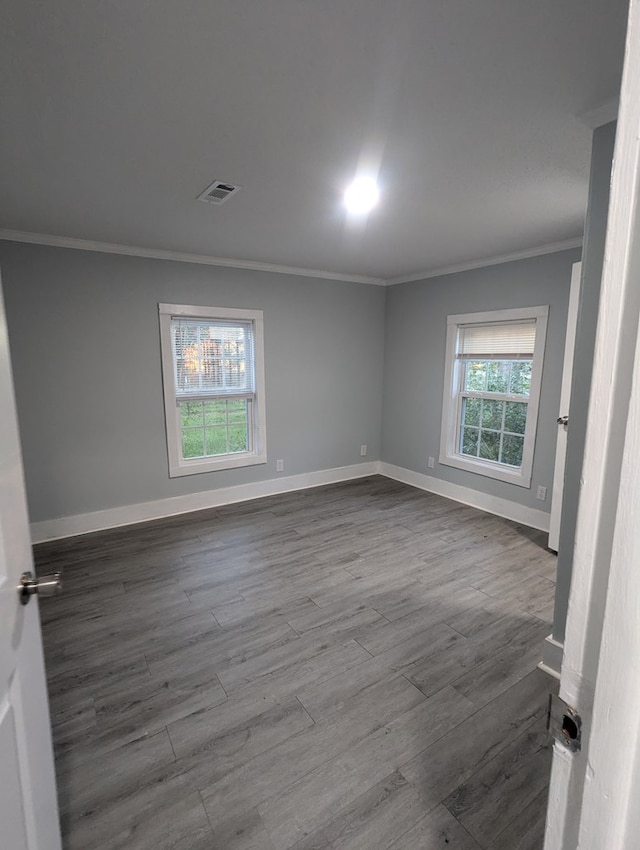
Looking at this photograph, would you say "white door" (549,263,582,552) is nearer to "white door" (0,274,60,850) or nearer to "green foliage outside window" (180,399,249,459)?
"green foliage outside window" (180,399,249,459)

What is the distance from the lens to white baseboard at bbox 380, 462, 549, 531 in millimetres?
3617

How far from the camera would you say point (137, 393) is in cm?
358

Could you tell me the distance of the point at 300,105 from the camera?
1.50 m

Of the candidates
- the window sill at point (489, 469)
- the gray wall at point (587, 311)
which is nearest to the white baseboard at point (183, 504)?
the window sill at point (489, 469)

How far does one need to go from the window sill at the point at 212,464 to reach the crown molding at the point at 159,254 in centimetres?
186

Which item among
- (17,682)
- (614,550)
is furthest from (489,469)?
(17,682)

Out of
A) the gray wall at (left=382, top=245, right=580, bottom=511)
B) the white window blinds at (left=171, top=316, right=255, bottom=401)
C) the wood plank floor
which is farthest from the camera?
the white window blinds at (left=171, top=316, right=255, bottom=401)

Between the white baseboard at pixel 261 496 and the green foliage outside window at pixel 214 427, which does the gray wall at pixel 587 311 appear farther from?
the green foliage outside window at pixel 214 427

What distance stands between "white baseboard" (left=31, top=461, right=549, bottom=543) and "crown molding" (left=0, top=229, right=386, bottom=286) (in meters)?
2.17

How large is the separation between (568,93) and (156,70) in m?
1.42

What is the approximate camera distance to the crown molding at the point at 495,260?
3.21m

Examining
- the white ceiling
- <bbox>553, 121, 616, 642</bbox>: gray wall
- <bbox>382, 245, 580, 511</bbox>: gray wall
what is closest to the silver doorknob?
the white ceiling

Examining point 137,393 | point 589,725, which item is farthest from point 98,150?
point 589,725

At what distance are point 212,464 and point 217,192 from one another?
98.5 inches
